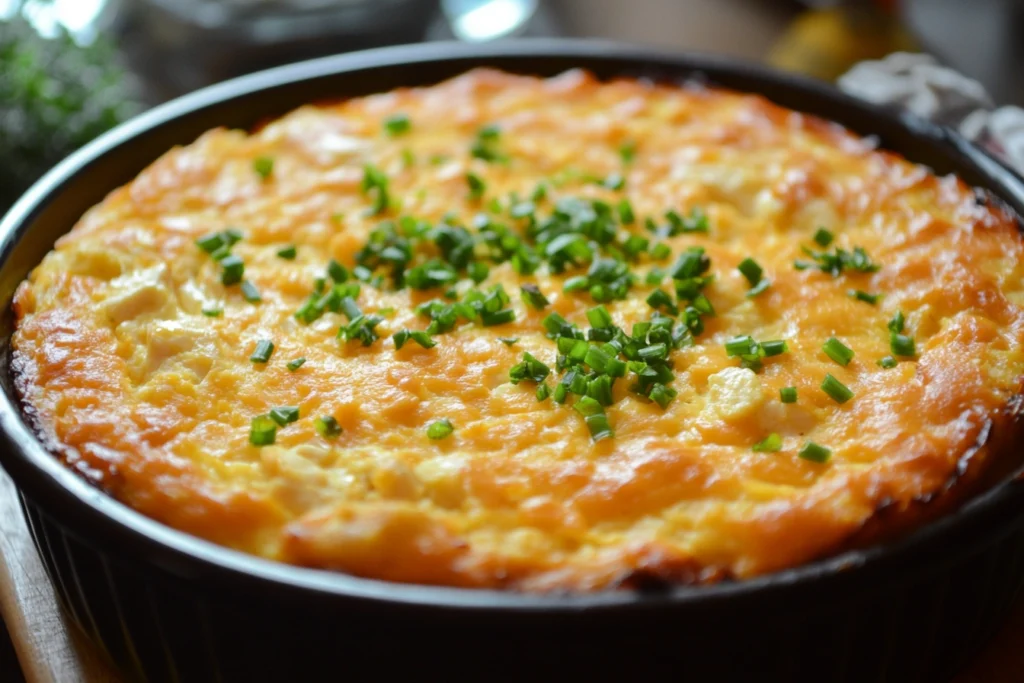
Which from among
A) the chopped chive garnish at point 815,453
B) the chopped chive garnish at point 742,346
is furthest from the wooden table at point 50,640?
the chopped chive garnish at point 742,346

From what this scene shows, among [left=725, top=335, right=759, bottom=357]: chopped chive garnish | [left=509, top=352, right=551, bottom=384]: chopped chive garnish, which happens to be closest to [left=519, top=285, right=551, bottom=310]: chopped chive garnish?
[left=509, top=352, right=551, bottom=384]: chopped chive garnish

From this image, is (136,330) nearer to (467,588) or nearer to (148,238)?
(148,238)

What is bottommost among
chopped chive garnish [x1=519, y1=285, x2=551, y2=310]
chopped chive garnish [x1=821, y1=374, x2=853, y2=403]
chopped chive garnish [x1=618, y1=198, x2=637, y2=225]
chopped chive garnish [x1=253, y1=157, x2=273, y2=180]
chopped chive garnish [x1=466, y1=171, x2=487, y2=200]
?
chopped chive garnish [x1=821, y1=374, x2=853, y2=403]

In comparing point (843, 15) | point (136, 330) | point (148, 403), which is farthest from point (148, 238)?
point (843, 15)

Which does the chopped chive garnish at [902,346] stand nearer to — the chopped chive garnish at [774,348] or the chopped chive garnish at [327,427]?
the chopped chive garnish at [774,348]

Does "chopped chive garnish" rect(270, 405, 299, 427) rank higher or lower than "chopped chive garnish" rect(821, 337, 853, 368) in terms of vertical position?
higher

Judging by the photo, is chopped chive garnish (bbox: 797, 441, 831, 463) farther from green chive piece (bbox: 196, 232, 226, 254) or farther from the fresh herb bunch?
the fresh herb bunch
